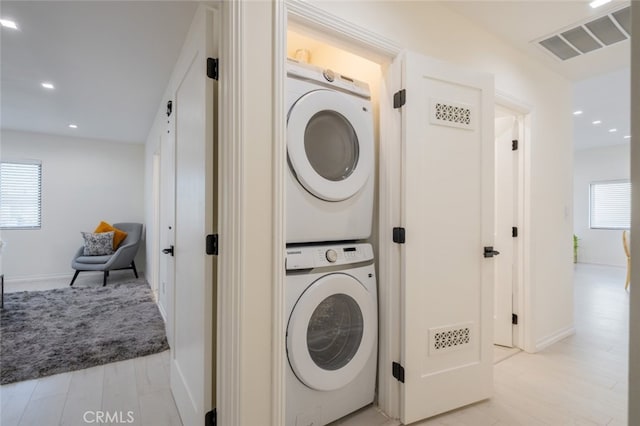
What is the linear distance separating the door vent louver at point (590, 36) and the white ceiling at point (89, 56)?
2.67 meters

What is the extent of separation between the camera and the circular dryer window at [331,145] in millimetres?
1623

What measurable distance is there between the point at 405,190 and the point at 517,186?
5.06ft

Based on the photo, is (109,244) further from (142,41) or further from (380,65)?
(380,65)

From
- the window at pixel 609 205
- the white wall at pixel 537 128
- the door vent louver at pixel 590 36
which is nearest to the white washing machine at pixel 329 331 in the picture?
the white wall at pixel 537 128

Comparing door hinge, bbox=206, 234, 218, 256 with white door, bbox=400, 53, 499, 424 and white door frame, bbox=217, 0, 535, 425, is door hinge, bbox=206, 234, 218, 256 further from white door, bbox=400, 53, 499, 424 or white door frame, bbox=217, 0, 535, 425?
white door, bbox=400, 53, 499, 424

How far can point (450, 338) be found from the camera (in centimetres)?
181

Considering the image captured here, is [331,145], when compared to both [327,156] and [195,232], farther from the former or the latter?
[195,232]

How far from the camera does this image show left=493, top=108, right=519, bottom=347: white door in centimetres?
266

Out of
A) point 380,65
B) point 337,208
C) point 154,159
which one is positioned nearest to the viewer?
point 337,208

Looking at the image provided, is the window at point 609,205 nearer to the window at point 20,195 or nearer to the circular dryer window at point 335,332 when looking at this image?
the circular dryer window at point 335,332

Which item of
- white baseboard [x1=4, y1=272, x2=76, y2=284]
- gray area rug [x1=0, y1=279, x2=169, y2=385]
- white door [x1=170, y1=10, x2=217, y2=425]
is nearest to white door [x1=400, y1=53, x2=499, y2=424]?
white door [x1=170, y1=10, x2=217, y2=425]

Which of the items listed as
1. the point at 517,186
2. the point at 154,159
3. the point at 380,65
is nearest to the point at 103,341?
the point at 154,159

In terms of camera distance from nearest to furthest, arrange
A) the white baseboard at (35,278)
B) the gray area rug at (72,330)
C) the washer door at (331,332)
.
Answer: the washer door at (331,332), the gray area rug at (72,330), the white baseboard at (35,278)

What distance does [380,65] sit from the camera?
1854 millimetres
